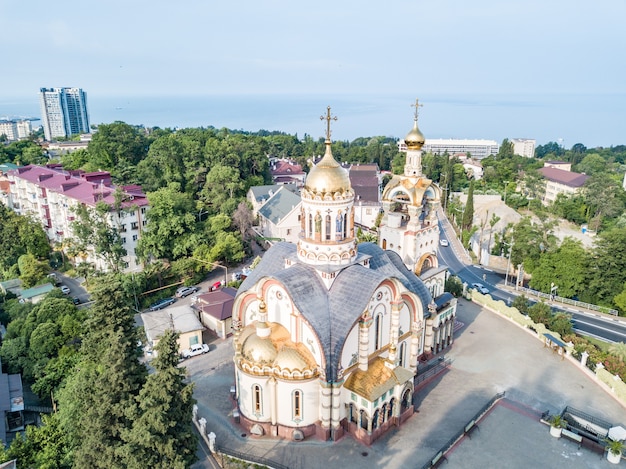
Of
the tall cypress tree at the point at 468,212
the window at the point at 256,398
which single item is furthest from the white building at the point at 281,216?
the window at the point at 256,398

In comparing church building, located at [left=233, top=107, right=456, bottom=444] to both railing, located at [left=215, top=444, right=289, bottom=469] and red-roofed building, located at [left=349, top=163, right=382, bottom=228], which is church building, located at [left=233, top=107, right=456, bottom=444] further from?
red-roofed building, located at [left=349, top=163, right=382, bottom=228]

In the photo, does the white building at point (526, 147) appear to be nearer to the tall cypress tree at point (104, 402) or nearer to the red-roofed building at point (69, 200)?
the red-roofed building at point (69, 200)

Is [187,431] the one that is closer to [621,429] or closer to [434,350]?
[434,350]

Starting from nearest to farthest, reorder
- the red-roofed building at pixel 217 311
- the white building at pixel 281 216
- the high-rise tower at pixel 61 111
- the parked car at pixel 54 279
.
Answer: the red-roofed building at pixel 217 311
the parked car at pixel 54 279
the white building at pixel 281 216
the high-rise tower at pixel 61 111

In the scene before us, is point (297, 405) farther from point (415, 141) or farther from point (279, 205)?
point (279, 205)

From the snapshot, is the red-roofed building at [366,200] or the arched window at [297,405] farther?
the red-roofed building at [366,200]

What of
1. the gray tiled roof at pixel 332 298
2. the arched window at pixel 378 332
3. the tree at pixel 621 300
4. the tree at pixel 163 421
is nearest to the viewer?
the tree at pixel 163 421
